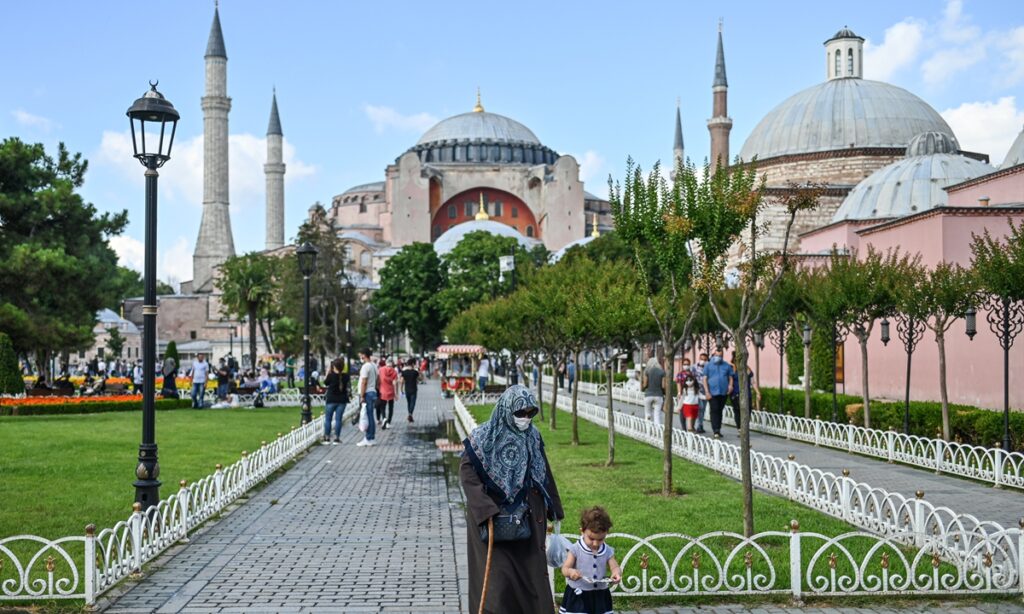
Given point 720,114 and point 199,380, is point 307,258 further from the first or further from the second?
point 720,114

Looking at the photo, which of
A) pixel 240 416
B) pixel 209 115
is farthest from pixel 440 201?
pixel 240 416

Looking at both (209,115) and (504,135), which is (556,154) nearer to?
(504,135)

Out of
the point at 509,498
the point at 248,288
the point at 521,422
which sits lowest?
the point at 509,498

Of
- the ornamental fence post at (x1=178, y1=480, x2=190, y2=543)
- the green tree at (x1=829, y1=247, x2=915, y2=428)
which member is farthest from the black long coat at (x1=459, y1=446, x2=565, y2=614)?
the green tree at (x1=829, y1=247, x2=915, y2=428)

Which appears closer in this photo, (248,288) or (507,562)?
(507,562)

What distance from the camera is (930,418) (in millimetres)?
13398

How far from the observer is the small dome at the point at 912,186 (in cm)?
3105

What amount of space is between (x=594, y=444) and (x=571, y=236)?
64.6 meters

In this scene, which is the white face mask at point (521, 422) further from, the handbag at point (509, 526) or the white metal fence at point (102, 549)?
the white metal fence at point (102, 549)

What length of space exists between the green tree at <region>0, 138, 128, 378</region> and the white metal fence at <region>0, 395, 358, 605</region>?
15292 millimetres

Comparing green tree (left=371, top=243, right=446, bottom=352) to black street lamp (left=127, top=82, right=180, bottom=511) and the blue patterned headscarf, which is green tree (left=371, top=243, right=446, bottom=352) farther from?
the blue patterned headscarf

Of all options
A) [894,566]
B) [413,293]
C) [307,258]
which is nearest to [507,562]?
[894,566]

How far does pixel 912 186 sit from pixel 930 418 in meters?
20.1

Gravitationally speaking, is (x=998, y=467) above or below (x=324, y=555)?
above
